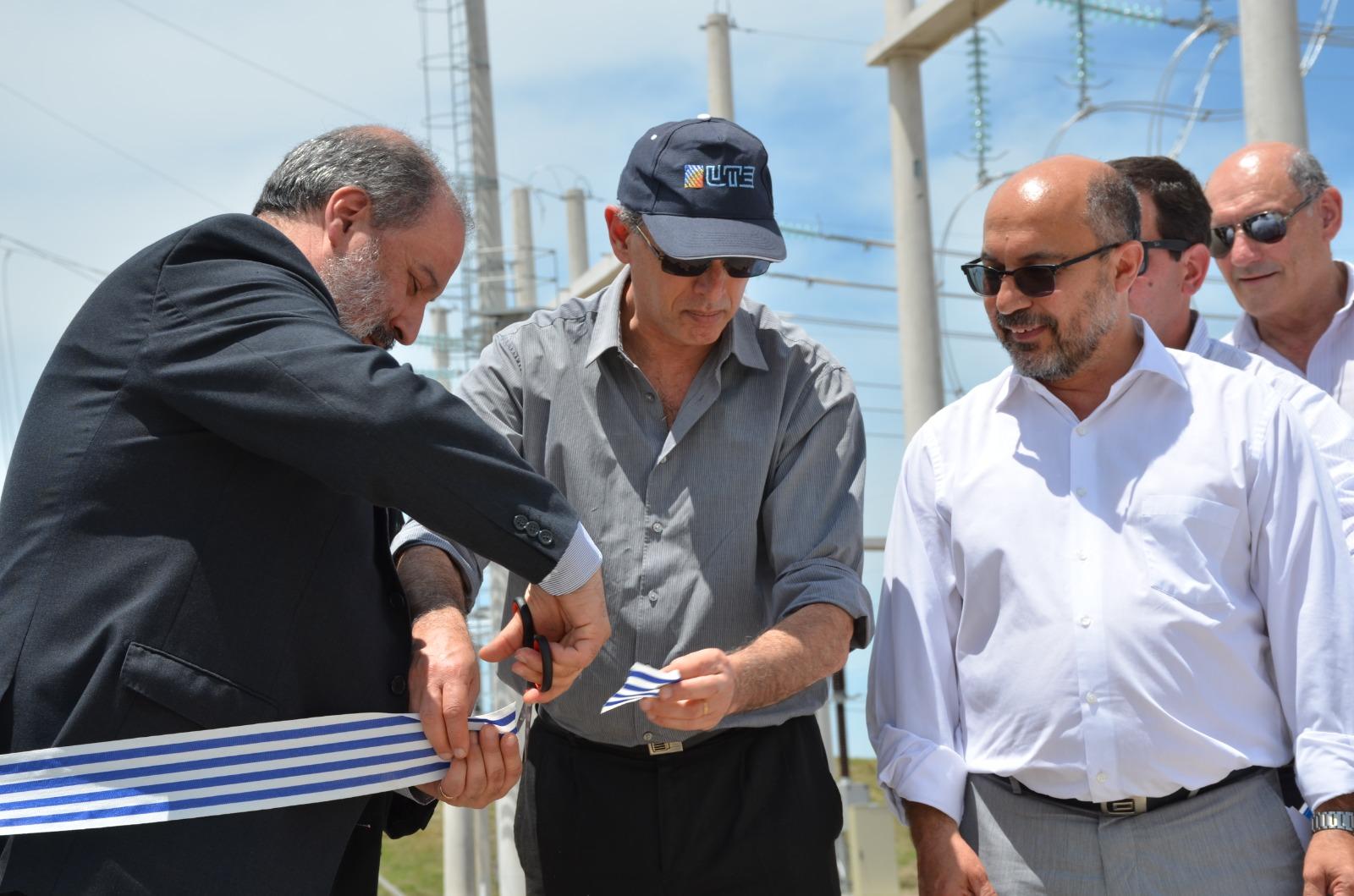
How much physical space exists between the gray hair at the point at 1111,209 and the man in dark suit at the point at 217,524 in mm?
1757

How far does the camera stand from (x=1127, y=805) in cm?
337

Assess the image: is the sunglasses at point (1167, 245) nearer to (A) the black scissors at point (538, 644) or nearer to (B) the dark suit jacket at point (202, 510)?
(A) the black scissors at point (538, 644)

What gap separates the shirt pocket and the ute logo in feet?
4.37

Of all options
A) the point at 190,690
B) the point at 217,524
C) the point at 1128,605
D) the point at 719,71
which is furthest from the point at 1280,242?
the point at 719,71

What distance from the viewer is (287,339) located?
2549 millimetres

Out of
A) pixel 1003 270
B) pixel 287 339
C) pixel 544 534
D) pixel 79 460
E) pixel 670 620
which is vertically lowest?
pixel 670 620

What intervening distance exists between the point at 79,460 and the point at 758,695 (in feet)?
5.08

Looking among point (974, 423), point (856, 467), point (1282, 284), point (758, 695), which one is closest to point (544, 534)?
point (758, 695)

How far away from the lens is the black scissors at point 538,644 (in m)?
3.00

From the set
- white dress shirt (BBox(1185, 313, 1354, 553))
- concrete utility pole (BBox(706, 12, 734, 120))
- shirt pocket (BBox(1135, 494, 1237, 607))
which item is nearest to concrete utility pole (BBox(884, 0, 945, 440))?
concrete utility pole (BBox(706, 12, 734, 120))

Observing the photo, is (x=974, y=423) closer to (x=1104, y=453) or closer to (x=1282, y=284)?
(x=1104, y=453)

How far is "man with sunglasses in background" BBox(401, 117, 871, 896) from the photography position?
3.53 metres

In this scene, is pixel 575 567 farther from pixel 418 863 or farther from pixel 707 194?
pixel 418 863

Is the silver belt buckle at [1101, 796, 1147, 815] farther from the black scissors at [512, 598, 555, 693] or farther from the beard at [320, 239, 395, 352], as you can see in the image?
the beard at [320, 239, 395, 352]
